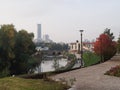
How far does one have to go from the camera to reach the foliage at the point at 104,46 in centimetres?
3738

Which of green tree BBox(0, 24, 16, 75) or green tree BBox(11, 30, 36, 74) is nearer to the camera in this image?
green tree BBox(0, 24, 16, 75)

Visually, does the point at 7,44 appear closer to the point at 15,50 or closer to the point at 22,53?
the point at 15,50

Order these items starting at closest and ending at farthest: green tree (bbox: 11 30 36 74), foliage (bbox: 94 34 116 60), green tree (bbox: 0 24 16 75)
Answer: green tree (bbox: 0 24 16 75) → foliage (bbox: 94 34 116 60) → green tree (bbox: 11 30 36 74)

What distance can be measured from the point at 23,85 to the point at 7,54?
23.8 metres

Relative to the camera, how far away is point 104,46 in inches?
1481

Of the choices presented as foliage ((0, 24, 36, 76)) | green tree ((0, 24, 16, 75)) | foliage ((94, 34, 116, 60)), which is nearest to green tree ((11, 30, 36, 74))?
foliage ((0, 24, 36, 76))

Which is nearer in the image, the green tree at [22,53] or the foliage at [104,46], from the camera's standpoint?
the foliage at [104,46]

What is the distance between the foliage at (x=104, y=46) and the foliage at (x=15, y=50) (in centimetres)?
864

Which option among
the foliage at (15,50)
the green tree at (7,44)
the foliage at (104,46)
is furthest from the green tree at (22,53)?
the foliage at (104,46)

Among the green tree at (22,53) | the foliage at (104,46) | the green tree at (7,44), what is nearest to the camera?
the green tree at (7,44)

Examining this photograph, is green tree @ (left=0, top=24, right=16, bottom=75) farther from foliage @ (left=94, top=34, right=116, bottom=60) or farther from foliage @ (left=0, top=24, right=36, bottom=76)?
foliage @ (left=94, top=34, right=116, bottom=60)

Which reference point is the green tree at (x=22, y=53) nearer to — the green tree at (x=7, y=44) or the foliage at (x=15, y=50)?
the foliage at (x=15, y=50)

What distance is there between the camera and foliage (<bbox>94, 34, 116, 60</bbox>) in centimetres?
3738

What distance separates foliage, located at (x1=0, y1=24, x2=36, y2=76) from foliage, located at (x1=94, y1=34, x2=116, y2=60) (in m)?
8.64
